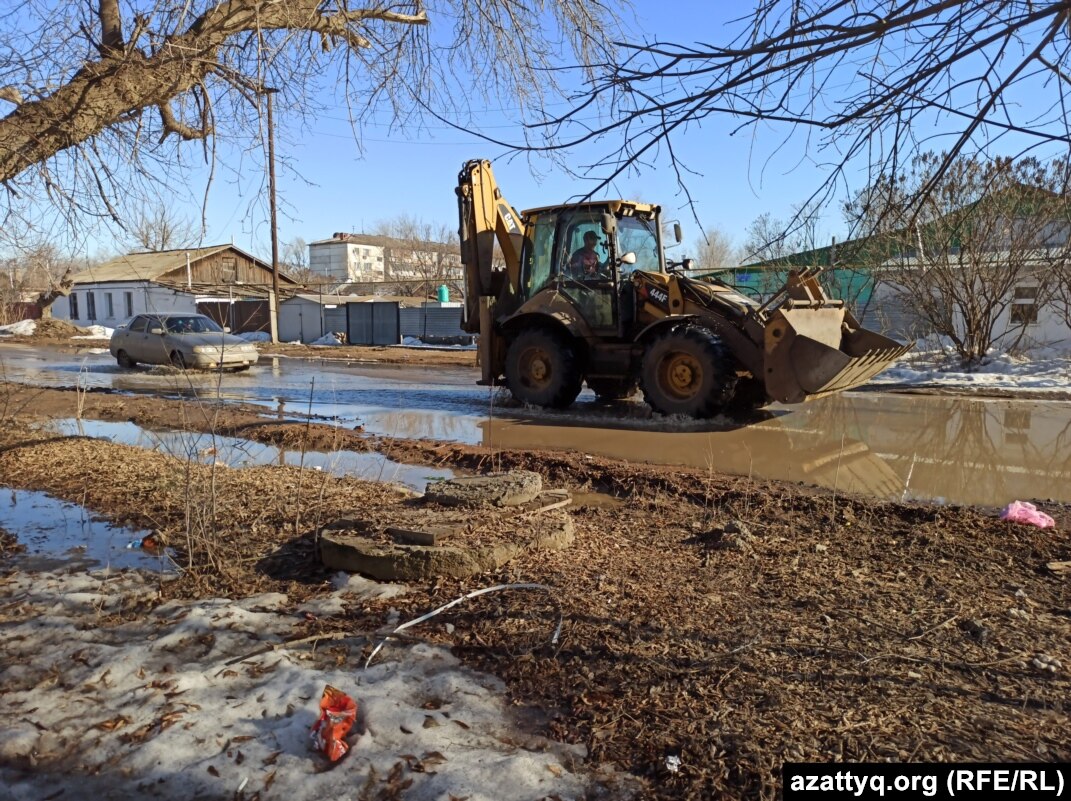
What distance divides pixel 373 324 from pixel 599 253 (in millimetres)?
22428

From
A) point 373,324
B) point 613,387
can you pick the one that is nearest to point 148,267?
point 373,324

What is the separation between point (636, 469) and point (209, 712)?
4753mm

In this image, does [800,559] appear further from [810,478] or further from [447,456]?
[447,456]

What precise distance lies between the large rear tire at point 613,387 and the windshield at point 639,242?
70.0 inches

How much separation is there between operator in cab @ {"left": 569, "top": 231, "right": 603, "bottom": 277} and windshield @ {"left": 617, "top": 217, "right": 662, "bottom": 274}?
35 cm

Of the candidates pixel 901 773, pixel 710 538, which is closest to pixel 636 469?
pixel 710 538

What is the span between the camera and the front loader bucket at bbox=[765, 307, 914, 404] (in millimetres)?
8703

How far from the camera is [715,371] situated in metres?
9.61

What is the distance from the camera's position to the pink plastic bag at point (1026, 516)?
508cm

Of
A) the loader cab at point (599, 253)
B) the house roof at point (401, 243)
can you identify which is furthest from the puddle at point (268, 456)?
the house roof at point (401, 243)

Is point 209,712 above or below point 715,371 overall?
below

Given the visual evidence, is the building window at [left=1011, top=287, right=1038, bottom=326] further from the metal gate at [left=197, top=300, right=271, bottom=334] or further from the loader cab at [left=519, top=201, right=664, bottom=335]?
the metal gate at [left=197, top=300, right=271, bottom=334]

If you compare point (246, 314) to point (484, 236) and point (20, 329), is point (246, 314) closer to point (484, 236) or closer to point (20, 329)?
point (20, 329)

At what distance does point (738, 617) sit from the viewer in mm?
3486
